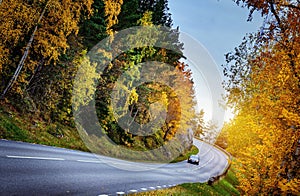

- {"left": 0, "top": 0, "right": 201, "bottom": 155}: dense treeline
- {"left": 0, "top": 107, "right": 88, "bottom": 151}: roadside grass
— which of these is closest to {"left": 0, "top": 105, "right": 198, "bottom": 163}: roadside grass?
{"left": 0, "top": 107, "right": 88, "bottom": 151}: roadside grass

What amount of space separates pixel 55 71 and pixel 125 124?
11.4m

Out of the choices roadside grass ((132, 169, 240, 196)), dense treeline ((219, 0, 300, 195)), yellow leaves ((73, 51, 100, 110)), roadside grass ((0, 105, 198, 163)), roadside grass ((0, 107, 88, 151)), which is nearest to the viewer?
dense treeline ((219, 0, 300, 195))

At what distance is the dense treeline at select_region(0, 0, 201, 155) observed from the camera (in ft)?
48.3

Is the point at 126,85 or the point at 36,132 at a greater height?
the point at 126,85

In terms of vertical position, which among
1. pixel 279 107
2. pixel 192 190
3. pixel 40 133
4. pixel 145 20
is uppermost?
pixel 145 20

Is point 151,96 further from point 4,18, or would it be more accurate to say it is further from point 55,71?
point 4,18

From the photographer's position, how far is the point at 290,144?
8.30m

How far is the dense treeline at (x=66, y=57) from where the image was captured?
580 inches

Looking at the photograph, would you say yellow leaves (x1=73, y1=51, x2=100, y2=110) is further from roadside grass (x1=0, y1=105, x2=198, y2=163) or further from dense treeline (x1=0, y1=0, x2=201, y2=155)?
roadside grass (x1=0, y1=105, x2=198, y2=163)

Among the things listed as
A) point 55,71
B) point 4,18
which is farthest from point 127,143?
point 4,18

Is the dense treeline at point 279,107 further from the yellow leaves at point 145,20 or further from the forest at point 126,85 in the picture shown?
the yellow leaves at point 145,20

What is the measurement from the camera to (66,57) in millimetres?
19141

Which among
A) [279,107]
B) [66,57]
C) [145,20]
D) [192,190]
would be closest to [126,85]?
[145,20]

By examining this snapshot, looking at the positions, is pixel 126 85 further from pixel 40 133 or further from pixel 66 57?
pixel 40 133
